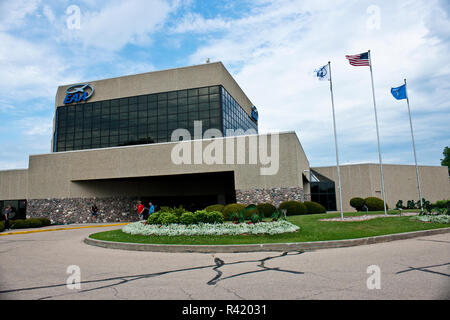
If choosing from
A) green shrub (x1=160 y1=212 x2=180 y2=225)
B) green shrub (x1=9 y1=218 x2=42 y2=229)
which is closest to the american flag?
green shrub (x1=160 y1=212 x2=180 y2=225)

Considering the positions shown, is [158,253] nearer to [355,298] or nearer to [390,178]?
[355,298]

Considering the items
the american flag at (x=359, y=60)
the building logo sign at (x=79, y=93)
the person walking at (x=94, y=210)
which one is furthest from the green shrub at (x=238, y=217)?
the building logo sign at (x=79, y=93)

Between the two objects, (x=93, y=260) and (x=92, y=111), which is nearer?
(x=93, y=260)

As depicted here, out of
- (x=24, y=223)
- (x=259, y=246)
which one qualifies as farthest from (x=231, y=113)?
(x=259, y=246)

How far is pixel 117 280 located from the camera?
6.47 metres

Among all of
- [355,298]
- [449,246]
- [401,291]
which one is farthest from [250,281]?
[449,246]

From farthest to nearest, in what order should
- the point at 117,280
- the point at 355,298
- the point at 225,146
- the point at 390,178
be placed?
the point at 390,178 < the point at 225,146 < the point at 117,280 < the point at 355,298

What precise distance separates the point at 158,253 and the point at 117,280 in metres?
4.04

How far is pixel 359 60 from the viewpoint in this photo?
65.2 ft

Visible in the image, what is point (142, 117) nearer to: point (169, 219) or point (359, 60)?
point (359, 60)

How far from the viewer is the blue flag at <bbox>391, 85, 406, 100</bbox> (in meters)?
22.4

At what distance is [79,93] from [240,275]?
4009 centimetres

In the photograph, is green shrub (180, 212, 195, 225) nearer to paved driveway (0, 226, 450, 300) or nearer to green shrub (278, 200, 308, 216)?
paved driveway (0, 226, 450, 300)

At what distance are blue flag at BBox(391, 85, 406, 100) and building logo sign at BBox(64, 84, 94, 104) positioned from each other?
33377mm
